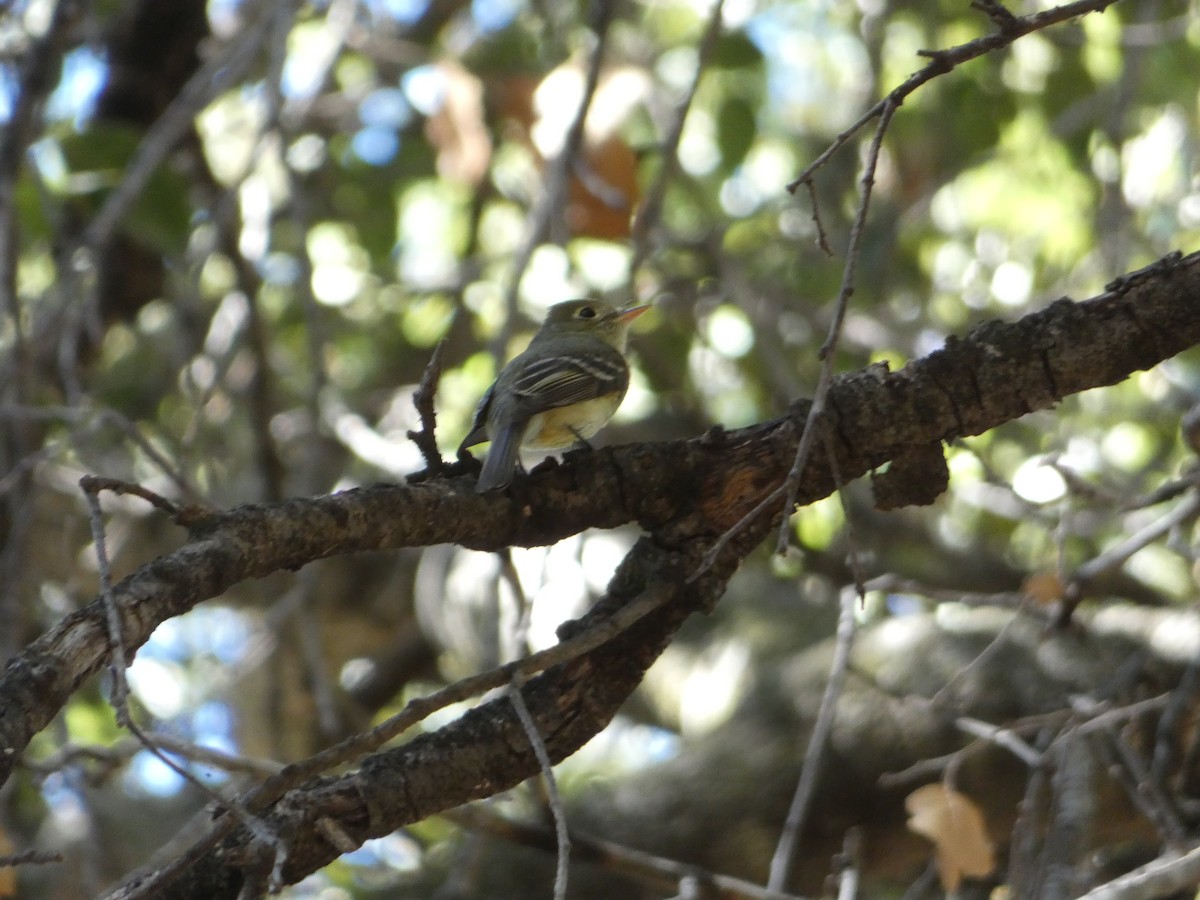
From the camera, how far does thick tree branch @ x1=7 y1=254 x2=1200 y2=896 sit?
2223mm

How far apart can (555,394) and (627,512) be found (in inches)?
57.7

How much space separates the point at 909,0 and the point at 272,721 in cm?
417

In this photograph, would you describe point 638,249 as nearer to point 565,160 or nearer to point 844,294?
point 565,160

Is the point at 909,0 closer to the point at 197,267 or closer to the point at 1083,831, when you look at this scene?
the point at 197,267

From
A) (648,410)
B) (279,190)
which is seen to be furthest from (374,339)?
(648,410)

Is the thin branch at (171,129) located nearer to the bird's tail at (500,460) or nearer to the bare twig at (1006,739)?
the bird's tail at (500,460)

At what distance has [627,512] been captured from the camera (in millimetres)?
2602

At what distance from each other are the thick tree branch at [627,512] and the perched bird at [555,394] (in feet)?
2.65

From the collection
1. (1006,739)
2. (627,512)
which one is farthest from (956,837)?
(627,512)

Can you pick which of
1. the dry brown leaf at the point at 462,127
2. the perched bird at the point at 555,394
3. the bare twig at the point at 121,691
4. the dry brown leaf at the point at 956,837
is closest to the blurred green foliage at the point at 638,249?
the dry brown leaf at the point at 462,127

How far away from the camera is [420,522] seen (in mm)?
2396

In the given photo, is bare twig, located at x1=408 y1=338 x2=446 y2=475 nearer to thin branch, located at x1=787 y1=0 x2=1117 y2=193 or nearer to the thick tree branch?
the thick tree branch

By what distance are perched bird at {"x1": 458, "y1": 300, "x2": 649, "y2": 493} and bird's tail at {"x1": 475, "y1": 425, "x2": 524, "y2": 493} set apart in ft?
0.05

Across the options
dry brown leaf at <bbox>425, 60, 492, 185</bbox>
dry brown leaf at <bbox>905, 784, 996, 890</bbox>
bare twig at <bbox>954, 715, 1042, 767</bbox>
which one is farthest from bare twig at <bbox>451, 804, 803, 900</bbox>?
dry brown leaf at <bbox>425, 60, 492, 185</bbox>
